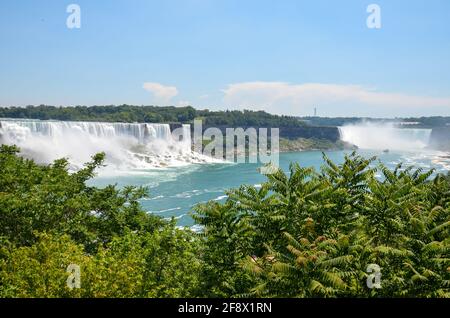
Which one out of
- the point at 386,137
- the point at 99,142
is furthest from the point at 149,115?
the point at 386,137

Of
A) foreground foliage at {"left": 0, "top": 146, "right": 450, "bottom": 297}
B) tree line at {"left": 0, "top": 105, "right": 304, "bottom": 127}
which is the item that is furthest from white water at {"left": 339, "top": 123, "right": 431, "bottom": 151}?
foreground foliage at {"left": 0, "top": 146, "right": 450, "bottom": 297}

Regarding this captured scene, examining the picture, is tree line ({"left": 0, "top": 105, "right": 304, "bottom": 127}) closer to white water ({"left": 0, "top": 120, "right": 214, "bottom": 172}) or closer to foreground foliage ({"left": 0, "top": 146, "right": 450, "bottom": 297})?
white water ({"left": 0, "top": 120, "right": 214, "bottom": 172})


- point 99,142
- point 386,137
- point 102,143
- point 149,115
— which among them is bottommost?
point 386,137

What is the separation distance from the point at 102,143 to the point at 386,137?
13356 cm

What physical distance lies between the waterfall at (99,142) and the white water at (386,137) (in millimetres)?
87896

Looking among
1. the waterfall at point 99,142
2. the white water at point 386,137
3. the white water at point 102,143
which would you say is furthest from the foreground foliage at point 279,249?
the white water at point 386,137

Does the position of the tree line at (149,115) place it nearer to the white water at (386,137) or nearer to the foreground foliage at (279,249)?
the white water at (386,137)

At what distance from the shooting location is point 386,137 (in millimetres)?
186375

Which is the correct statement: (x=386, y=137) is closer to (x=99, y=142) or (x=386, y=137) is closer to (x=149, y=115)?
(x=149, y=115)

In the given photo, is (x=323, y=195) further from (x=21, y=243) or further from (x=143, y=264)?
(x=21, y=243)

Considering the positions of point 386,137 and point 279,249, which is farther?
point 386,137

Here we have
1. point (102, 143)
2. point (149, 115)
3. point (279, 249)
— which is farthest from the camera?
point (149, 115)

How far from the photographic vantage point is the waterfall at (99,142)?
79625 millimetres

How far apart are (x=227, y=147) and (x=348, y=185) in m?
113
